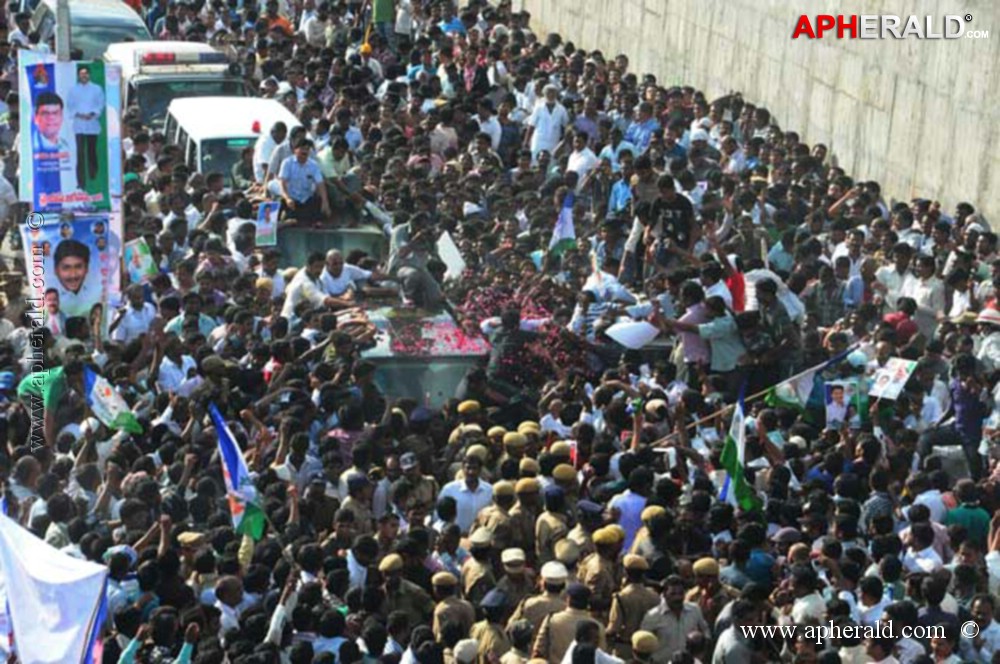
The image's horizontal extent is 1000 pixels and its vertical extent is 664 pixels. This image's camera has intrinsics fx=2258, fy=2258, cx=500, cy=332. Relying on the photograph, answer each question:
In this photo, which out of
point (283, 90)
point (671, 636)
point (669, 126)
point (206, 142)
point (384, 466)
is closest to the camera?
point (671, 636)

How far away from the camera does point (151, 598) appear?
38.2 feet

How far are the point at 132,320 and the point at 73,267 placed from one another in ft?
4.28

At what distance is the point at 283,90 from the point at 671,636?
13.2 metres

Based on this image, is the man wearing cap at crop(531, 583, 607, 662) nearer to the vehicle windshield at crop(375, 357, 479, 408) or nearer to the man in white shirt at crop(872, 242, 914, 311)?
the vehicle windshield at crop(375, 357, 479, 408)

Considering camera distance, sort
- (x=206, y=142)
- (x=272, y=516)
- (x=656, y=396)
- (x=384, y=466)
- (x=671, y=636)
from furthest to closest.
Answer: (x=206, y=142) → (x=656, y=396) → (x=384, y=466) → (x=272, y=516) → (x=671, y=636)

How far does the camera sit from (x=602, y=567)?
1220cm

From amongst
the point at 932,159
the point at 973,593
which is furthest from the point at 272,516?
the point at 932,159

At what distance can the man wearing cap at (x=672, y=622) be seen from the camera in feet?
38.1

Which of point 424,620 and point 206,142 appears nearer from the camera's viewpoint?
point 424,620

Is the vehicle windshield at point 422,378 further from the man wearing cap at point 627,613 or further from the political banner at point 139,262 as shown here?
the man wearing cap at point 627,613

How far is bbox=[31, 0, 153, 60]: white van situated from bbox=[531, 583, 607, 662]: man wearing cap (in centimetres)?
1580

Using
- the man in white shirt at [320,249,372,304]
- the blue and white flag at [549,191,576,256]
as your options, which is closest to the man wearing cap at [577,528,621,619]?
the man in white shirt at [320,249,372,304]

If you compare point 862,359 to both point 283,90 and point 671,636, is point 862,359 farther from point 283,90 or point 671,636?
point 283,90
